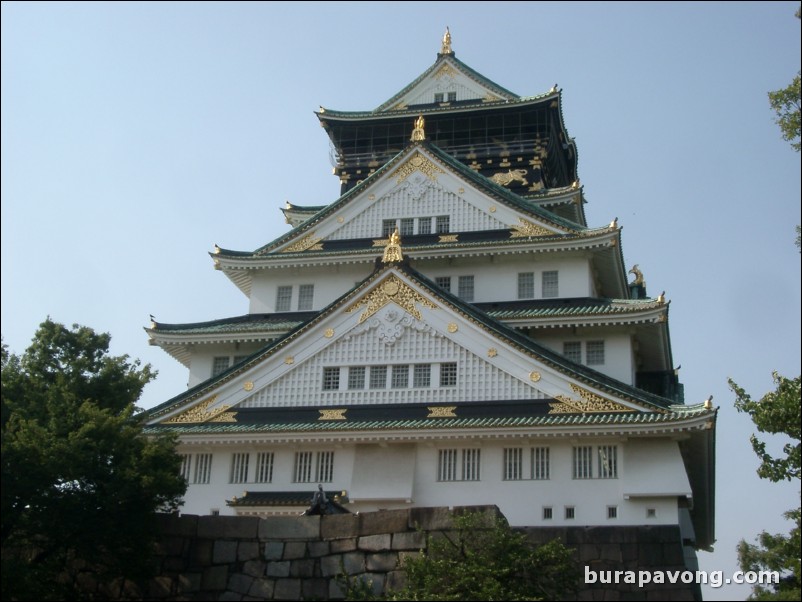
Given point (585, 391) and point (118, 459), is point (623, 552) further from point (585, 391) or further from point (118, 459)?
point (118, 459)

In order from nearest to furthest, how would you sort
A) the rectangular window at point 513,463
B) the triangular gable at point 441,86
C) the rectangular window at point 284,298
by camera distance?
the rectangular window at point 513,463 < the rectangular window at point 284,298 < the triangular gable at point 441,86

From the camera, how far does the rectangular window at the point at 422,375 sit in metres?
30.9

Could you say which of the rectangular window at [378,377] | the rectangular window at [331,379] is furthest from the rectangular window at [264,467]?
the rectangular window at [378,377]

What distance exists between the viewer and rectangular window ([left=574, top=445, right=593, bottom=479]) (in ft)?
95.2

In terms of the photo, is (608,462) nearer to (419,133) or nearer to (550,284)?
(550,284)

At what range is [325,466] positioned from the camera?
30844 millimetres

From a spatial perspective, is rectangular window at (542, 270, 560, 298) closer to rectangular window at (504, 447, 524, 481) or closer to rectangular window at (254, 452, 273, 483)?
rectangular window at (504, 447, 524, 481)

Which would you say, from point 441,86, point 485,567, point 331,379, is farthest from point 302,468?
point 441,86

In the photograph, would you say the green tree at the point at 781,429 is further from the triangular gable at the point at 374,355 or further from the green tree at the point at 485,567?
the triangular gable at the point at 374,355

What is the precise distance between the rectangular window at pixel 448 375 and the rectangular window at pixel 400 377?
1056mm

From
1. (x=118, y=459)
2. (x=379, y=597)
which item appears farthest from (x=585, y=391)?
(x=118, y=459)

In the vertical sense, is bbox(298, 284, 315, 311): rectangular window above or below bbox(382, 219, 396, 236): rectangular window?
below

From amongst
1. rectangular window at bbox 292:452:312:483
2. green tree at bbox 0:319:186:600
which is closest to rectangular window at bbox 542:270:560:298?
rectangular window at bbox 292:452:312:483

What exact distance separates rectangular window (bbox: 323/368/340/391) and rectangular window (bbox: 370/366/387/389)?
101cm
